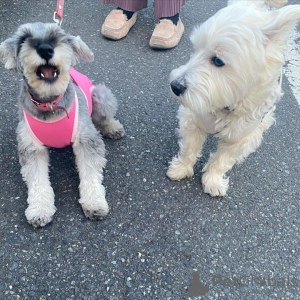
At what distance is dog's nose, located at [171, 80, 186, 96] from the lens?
2088 mm

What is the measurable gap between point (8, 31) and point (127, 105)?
7.10 feet

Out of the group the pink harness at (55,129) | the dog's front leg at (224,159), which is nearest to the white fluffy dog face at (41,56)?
the pink harness at (55,129)

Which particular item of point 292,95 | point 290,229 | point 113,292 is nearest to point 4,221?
point 113,292

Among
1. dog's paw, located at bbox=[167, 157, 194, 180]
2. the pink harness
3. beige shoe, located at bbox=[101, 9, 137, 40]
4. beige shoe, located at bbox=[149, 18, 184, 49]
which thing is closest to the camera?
the pink harness

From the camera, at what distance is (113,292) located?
218cm

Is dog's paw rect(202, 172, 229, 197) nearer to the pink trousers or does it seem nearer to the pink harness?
the pink harness

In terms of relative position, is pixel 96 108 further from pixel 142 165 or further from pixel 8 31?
pixel 8 31

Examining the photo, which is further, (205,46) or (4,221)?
(4,221)

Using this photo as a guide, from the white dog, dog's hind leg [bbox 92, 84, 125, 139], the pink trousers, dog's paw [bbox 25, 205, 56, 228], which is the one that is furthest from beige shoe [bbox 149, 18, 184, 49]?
dog's paw [bbox 25, 205, 56, 228]

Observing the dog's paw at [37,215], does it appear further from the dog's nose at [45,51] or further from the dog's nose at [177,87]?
the dog's nose at [177,87]

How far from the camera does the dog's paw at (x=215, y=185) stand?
279 cm

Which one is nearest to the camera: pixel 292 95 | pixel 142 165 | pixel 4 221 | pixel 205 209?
pixel 4 221

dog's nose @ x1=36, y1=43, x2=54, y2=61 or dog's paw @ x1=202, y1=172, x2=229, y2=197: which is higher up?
dog's nose @ x1=36, y1=43, x2=54, y2=61

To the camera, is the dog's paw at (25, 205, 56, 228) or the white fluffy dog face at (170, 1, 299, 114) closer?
the white fluffy dog face at (170, 1, 299, 114)
